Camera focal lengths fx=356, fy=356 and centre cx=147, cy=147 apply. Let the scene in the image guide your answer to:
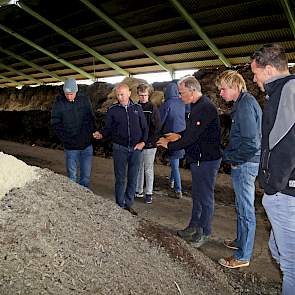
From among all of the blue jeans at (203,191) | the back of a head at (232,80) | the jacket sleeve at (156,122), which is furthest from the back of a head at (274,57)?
the jacket sleeve at (156,122)

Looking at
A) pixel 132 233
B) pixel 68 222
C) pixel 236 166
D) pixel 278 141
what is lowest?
pixel 132 233

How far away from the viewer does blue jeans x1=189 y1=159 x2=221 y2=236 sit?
164 inches

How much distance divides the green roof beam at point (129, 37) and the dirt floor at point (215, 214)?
4074 millimetres

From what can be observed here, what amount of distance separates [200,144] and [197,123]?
27 cm

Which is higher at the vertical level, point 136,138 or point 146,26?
point 146,26

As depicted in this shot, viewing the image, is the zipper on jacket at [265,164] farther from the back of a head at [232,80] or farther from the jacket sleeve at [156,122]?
the jacket sleeve at [156,122]

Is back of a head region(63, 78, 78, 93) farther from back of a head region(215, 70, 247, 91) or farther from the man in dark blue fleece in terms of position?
back of a head region(215, 70, 247, 91)

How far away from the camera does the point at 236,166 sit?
3666 millimetres

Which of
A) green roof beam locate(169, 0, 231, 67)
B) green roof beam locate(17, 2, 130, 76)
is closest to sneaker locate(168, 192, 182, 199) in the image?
green roof beam locate(169, 0, 231, 67)

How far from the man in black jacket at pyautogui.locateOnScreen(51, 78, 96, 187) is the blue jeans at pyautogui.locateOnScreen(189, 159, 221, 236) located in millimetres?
2087

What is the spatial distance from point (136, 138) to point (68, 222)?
8.08 feet

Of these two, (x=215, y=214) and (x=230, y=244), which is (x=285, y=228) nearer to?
(x=230, y=244)

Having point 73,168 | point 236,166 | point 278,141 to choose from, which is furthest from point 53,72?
point 278,141

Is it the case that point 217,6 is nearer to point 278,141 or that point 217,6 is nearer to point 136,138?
point 136,138
